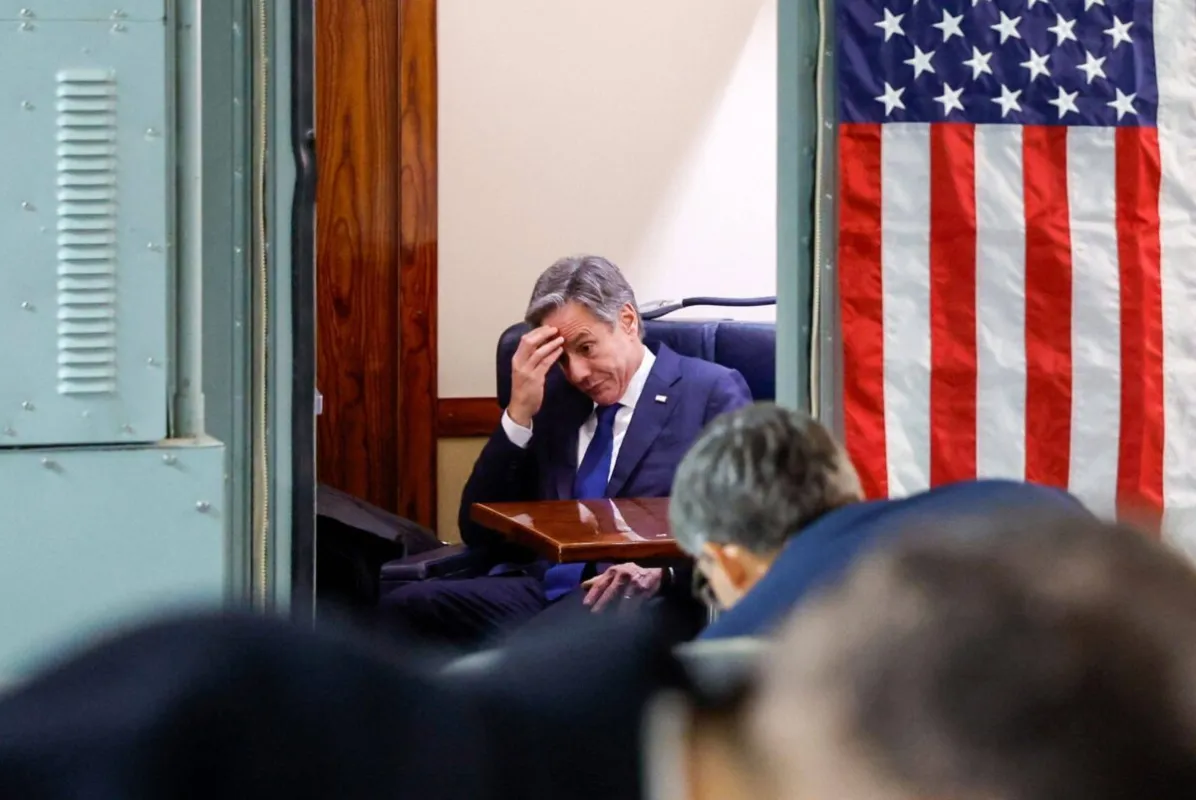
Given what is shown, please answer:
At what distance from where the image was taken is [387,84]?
14.3 feet

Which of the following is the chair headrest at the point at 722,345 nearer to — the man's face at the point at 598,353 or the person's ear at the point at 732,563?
the man's face at the point at 598,353

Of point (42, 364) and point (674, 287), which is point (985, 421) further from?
point (674, 287)

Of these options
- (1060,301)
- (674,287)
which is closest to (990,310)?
(1060,301)

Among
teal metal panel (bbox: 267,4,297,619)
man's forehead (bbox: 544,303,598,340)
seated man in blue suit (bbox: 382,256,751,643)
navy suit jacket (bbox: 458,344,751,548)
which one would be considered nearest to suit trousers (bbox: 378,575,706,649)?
seated man in blue suit (bbox: 382,256,751,643)

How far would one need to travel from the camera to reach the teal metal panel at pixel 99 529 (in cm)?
206

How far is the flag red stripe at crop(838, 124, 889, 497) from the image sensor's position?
8.46 feet

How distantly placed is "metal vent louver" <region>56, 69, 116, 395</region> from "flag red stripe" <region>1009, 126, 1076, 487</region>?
1558mm

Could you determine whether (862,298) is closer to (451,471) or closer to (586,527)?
(586,527)

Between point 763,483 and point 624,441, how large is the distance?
1.47 meters

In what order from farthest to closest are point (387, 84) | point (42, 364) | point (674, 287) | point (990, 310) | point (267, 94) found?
point (674, 287) < point (387, 84) < point (990, 310) < point (267, 94) < point (42, 364)

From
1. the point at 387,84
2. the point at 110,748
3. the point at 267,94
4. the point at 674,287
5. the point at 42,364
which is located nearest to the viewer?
the point at 110,748

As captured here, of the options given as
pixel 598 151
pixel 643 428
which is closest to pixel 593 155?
pixel 598 151

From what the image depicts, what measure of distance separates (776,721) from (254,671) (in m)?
0.19

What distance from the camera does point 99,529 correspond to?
2086 mm
